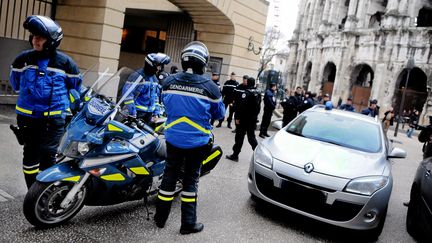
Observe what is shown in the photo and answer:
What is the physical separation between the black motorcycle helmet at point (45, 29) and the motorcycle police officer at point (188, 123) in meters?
1.21

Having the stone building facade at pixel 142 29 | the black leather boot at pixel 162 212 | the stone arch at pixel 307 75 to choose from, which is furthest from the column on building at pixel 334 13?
the black leather boot at pixel 162 212

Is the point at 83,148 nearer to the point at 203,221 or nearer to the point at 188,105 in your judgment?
the point at 188,105

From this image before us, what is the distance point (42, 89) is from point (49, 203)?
117cm

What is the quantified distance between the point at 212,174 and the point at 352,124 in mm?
2517

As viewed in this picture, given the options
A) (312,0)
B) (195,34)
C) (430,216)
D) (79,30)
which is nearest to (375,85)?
(312,0)

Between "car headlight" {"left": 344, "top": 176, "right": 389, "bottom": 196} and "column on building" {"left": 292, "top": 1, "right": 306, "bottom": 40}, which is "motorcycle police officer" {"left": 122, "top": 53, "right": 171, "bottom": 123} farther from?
"column on building" {"left": 292, "top": 1, "right": 306, "bottom": 40}

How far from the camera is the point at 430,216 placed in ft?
13.9

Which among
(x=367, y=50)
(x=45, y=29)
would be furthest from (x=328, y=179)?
(x=367, y=50)

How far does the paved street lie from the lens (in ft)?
12.3

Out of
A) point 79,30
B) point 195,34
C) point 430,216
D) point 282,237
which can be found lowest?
point 282,237

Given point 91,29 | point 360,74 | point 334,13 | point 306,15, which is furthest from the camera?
point 306,15

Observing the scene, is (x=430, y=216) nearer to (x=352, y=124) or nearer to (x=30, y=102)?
(x=352, y=124)

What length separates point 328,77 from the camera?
4478 cm

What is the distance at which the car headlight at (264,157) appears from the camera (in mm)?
4859
